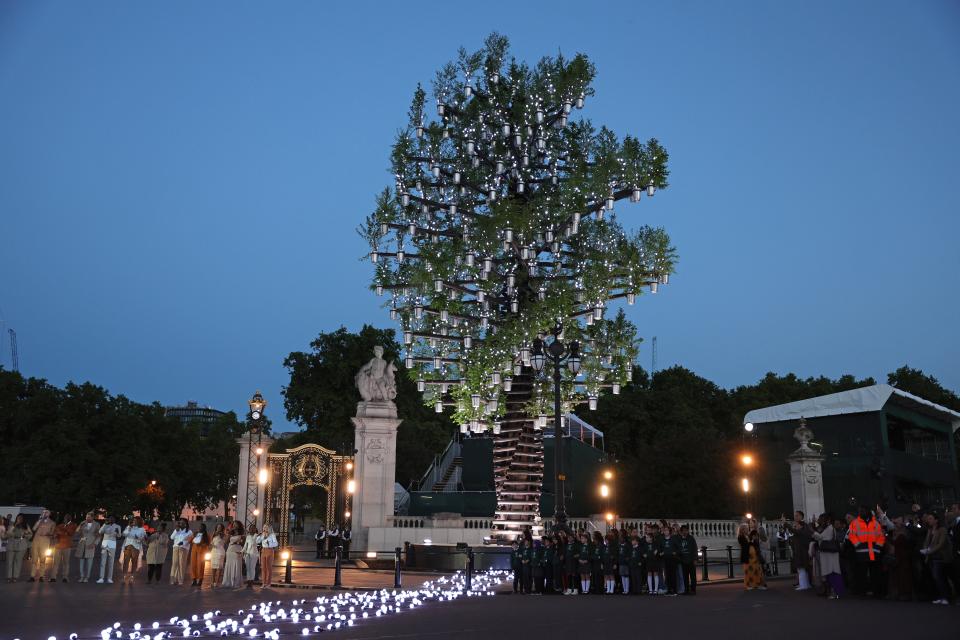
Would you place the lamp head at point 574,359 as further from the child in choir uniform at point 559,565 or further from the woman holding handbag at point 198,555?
the woman holding handbag at point 198,555

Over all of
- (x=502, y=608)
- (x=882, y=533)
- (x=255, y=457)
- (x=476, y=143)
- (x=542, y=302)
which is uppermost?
(x=476, y=143)

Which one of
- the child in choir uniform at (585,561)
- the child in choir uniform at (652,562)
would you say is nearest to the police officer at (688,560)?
the child in choir uniform at (652,562)

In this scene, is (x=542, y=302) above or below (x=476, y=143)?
below

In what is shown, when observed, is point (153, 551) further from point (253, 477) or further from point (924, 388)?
point (924, 388)

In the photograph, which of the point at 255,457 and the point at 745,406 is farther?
the point at 745,406

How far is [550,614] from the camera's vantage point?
13867 mm

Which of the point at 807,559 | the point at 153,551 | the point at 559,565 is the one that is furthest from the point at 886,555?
the point at 153,551

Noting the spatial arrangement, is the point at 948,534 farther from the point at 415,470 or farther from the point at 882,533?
the point at 415,470

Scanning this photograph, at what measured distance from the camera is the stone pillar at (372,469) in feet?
94.7

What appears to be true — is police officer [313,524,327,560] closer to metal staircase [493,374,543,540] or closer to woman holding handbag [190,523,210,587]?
metal staircase [493,374,543,540]

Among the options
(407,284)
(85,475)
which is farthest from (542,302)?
(85,475)

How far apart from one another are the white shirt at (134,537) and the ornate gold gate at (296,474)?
6688 mm

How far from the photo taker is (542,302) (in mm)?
24891

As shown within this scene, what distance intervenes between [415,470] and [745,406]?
26172mm
